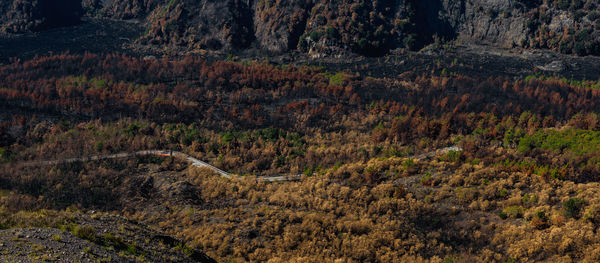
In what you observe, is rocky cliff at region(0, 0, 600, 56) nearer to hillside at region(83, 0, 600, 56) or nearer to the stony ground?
hillside at region(83, 0, 600, 56)

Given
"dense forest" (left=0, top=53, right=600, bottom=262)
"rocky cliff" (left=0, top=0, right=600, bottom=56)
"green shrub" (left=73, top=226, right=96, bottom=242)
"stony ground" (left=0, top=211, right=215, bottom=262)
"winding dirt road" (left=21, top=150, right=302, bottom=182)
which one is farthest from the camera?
"rocky cliff" (left=0, top=0, right=600, bottom=56)

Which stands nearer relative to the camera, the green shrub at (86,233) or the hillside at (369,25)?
the green shrub at (86,233)

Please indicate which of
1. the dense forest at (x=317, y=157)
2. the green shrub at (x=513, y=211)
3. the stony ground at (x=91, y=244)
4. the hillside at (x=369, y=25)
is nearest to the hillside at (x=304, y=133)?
the green shrub at (x=513, y=211)

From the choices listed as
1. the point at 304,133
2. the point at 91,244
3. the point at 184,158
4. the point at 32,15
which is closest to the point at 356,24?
the point at 304,133

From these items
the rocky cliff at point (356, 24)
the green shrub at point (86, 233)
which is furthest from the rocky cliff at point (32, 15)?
Result: the green shrub at point (86, 233)

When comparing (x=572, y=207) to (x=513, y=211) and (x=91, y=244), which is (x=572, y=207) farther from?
(x=91, y=244)

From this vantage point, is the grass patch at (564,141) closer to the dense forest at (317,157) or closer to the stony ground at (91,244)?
the dense forest at (317,157)

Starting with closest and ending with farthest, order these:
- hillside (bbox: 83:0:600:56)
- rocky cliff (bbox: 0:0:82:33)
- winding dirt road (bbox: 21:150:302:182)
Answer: winding dirt road (bbox: 21:150:302:182) < hillside (bbox: 83:0:600:56) < rocky cliff (bbox: 0:0:82:33)

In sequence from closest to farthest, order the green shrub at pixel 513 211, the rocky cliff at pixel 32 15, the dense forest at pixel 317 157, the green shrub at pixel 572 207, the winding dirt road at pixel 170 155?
1. the green shrub at pixel 572 207
2. the dense forest at pixel 317 157
3. the green shrub at pixel 513 211
4. the winding dirt road at pixel 170 155
5. the rocky cliff at pixel 32 15

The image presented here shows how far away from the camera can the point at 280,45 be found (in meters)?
136

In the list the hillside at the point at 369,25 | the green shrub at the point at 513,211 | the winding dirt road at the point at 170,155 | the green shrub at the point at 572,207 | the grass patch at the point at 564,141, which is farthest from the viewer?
the hillside at the point at 369,25

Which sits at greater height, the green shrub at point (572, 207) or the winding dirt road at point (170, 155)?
the green shrub at point (572, 207)

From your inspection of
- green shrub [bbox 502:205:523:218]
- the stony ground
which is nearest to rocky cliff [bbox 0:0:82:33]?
the stony ground

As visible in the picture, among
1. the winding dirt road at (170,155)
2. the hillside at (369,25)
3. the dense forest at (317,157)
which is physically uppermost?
the hillside at (369,25)
